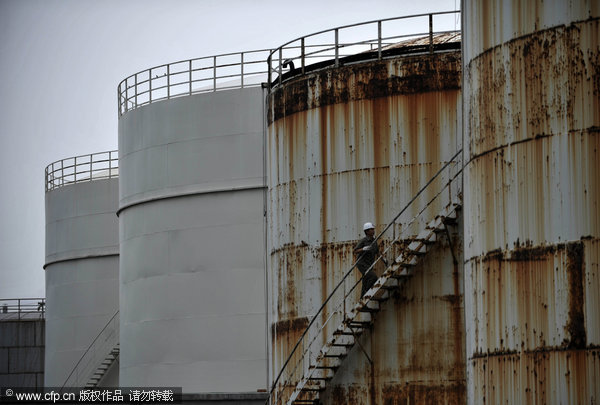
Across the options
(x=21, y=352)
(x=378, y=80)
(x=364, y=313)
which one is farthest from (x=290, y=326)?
(x=21, y=352)

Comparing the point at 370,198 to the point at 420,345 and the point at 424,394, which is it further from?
the point at 424,394

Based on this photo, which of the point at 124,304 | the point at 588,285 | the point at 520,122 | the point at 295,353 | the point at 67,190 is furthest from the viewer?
the point at 67,190

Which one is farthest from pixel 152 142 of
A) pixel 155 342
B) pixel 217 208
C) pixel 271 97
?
pixel 271 97

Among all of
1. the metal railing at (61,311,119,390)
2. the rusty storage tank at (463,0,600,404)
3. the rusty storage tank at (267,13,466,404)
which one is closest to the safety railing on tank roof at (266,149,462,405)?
the rusty storage tank at (267,13,466,404)

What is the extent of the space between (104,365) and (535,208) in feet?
79.1

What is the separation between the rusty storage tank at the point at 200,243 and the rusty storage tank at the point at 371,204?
229 inches

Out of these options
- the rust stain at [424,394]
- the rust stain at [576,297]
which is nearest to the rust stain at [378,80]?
the rust stain at [424,394]

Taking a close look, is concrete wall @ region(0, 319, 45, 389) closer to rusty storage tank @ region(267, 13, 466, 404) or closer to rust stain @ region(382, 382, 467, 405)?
rusty storage tank @ region(267, 13, 466, 404)

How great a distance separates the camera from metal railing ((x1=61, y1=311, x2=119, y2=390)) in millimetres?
37438

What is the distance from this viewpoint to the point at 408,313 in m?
20.4

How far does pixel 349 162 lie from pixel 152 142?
10.6m

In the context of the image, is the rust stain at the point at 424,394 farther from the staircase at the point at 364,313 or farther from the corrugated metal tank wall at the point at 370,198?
the staircase at the point at 364,313

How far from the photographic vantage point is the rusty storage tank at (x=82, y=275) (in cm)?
3772

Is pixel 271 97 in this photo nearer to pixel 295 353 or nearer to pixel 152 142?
pixel 295 353
